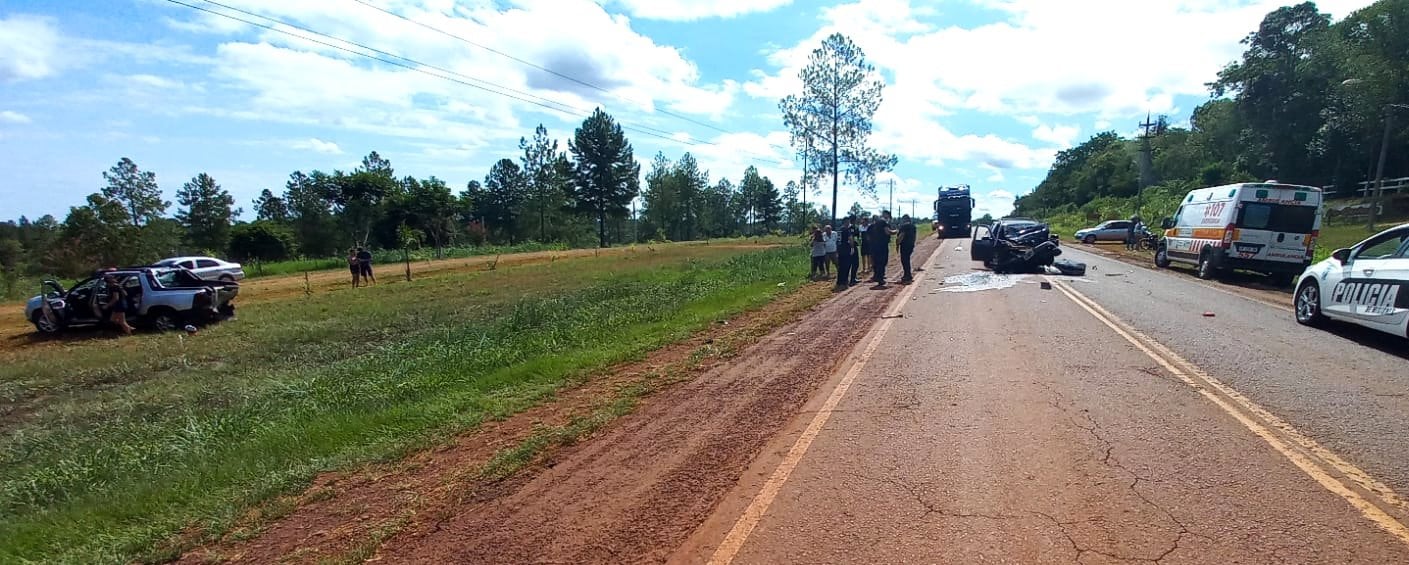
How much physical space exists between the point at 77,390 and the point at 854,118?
37.2 m

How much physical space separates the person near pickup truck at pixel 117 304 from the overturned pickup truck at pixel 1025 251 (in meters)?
23.6

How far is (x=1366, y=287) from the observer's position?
30.0ft

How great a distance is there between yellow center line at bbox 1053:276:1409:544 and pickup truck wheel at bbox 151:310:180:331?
22362mm

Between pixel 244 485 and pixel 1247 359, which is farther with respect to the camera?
pixel 1247 359

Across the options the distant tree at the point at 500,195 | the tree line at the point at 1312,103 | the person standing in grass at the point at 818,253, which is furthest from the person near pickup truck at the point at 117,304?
the distant tree at the point at 500,195

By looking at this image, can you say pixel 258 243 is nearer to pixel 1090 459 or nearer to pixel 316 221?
pixel 316 221

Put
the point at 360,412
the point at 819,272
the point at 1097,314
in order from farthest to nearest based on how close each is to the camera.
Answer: the point at 819,272 < the point at 1097,314 < the point at 360,412

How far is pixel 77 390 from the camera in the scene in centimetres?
1216

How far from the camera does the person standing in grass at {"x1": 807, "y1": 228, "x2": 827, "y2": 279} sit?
68.2ft

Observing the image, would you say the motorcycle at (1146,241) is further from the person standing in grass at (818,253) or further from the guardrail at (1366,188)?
the person standing in grass at (818,253)

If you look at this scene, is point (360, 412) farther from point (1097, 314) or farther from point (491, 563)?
point (1097, 314)

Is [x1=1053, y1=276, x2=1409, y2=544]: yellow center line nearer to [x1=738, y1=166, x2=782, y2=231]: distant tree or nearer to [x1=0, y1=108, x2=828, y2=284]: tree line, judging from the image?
[x1=0, y1=108, x2=828, y2=284]: tree line

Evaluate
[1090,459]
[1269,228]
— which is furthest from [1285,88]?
[1090,459]

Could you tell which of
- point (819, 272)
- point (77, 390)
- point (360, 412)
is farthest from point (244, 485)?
point (819, 272)
